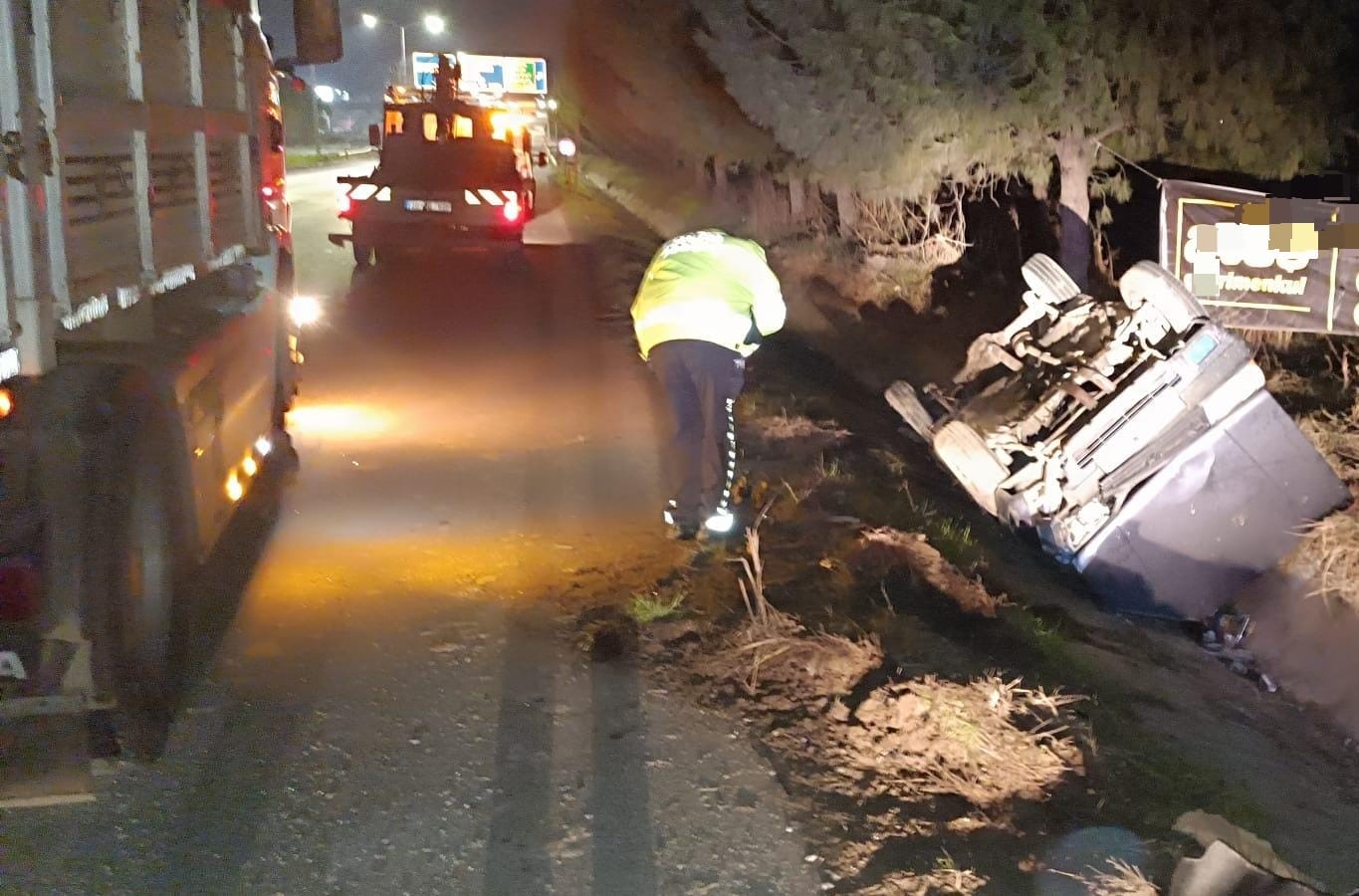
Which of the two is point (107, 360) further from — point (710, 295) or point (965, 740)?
point (965, 740)

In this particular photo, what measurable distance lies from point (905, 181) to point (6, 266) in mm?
9256

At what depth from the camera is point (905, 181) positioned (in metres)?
11.9

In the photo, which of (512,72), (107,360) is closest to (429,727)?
(107,360)

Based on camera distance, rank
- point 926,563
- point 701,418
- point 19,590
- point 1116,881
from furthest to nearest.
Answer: point 701,418 → point 926,563 → point 19,590 → point 1116,881

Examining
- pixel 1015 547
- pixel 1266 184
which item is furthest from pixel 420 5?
pixel 1015 547

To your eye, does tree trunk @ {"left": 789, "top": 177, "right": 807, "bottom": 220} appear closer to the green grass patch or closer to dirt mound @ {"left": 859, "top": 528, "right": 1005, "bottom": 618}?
dirt mound @ {"left": 859, "top": 528, "right": 1005, "bottom": 618}

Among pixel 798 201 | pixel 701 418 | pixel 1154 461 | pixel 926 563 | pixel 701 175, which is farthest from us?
pixel 701 175

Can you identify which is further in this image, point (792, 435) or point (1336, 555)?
point (792, 435)

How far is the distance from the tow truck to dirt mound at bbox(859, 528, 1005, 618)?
11128mm

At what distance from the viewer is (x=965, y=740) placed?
14.4 feet

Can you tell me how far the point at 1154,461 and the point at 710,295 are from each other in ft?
7.61

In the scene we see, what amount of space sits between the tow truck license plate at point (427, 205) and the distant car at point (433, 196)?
0.01m

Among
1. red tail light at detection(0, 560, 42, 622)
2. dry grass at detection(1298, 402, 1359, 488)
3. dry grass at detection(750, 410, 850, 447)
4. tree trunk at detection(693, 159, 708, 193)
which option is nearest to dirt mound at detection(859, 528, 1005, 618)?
dry grass at detection(750, 410, 850, 447)

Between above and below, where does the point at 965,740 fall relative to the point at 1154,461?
below
